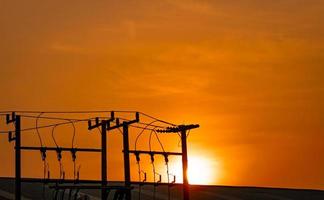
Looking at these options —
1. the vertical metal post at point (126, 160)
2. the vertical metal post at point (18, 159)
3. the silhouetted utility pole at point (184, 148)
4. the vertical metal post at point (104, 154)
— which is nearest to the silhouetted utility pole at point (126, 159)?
the vertical metal post at point (126, 160)

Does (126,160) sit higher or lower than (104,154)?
lower

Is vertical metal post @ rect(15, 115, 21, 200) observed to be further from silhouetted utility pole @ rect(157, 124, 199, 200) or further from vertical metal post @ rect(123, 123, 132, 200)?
silhouetted utility pole @ rect(157, 124, 199, 200)

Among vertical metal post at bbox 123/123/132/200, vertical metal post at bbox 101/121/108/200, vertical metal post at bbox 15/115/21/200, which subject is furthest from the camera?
vertical metal post at bbox 101/121/108/200

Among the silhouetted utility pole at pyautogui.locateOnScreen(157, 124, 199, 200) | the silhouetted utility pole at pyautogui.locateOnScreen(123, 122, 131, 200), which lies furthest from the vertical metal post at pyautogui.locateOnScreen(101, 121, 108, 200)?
the silhouetted utility pole at pyautogui.locateOnScreen(157, 124, 199, 200)

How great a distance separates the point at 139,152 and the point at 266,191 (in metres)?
26.6

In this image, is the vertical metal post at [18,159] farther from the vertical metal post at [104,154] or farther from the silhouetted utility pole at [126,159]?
the silhouetted utility pole at [126,159]

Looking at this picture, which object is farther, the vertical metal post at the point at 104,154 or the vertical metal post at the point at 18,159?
the vertical metal post at the point at 104,154

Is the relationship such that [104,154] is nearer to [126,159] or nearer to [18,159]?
[126,159]

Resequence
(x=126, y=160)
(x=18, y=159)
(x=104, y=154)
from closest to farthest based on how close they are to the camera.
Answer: (x=126, y=160)
(x=18, y=159)
(x=104, y=154)

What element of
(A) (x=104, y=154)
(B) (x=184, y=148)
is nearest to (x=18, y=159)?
(A) (x=104, y=154)

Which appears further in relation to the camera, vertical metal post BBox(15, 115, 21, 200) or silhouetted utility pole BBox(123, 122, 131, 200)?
vertical metal post BBox(15, 115, 21, 200)

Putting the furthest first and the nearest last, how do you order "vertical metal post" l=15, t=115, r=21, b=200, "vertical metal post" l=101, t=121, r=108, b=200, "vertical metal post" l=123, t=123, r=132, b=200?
"vertical metal post" l=101, t=121, r=108, b=200 → "vertical metal post" l=15, t=115, r=21, b=200 → "vertical metal post" l=123, t=123, r=132, b=200

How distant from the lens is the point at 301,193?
64625 mm

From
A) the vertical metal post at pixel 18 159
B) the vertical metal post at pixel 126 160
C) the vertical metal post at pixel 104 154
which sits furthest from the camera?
the vertical metal post at pixel 104 154
